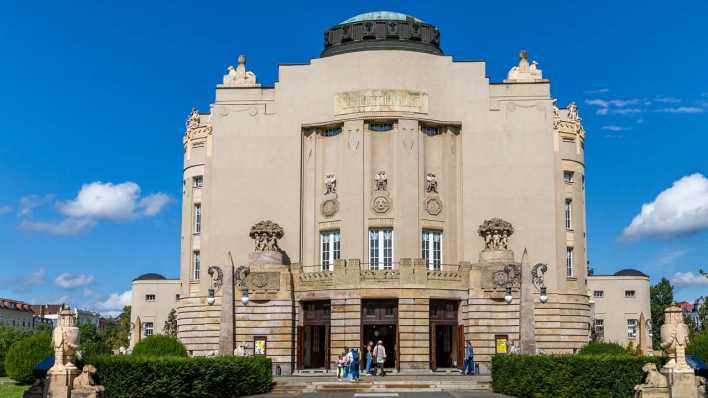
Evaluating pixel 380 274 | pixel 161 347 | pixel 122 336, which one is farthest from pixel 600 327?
pixel 122 336

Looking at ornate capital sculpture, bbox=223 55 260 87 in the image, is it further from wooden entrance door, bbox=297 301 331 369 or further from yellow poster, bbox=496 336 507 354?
yellow poster, bbox=496 336 507 354

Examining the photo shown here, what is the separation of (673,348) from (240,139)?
3330cm

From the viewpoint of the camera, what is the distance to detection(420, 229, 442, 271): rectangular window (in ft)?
172

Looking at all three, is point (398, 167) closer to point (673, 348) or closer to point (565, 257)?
point (565, 257)

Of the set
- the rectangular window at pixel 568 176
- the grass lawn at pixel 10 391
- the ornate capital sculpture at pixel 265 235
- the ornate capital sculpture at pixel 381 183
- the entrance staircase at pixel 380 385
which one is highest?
the rectangular window at pixel 568 176

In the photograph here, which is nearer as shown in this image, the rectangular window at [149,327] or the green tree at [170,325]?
the green tree at [170,325]

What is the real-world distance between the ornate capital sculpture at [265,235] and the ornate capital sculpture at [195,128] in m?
8.46

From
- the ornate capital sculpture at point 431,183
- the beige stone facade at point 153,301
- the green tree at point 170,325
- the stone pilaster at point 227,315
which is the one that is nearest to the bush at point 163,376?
the stone pilaster at point 227,315

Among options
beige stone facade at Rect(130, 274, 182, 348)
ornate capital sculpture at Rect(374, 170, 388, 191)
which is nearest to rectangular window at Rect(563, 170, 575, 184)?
ornate capital sculpture at Rect(374, 170, 388, 191)

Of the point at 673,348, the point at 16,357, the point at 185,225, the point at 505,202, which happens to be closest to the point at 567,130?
the point at 505,202

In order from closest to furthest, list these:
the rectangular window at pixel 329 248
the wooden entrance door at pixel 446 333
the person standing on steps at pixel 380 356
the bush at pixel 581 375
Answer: the bush at pixel 581 375, the person standing on steps at pixel 380 356, the wooden entrance door at pixel 446 333, the rectangular window at pixel 329 248

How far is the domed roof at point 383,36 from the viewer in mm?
54156

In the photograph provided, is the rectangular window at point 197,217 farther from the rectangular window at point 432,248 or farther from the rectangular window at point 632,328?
the rectangular window at point 632,328

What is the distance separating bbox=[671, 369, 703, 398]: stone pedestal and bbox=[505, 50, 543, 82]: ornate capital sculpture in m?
30.5
